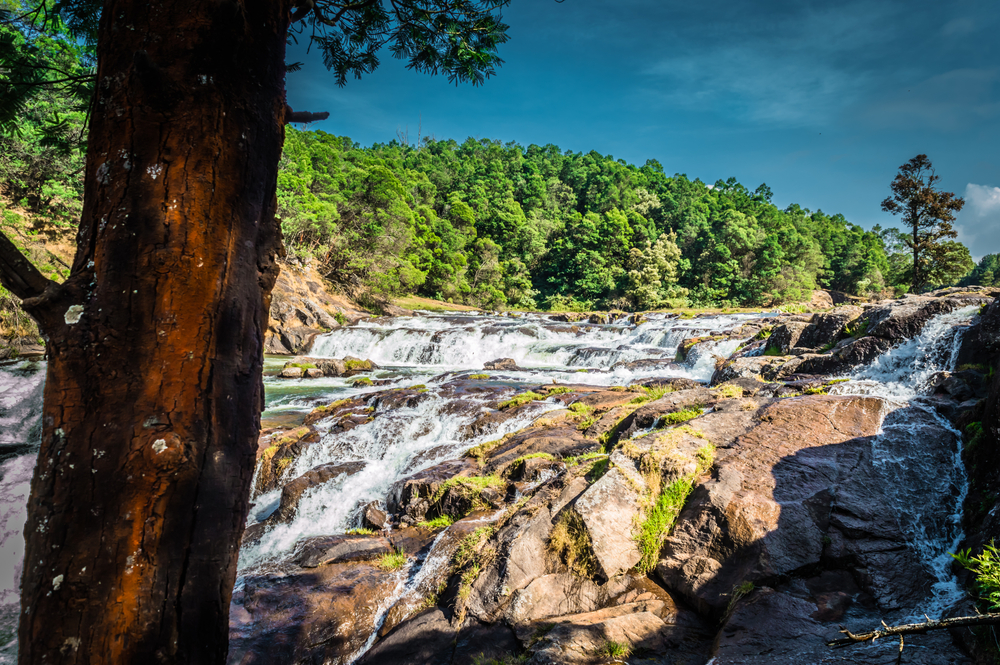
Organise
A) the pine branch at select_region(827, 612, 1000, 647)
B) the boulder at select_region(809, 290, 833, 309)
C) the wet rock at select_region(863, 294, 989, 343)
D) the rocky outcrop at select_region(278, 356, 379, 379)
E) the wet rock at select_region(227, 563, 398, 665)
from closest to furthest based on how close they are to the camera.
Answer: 1. the pine branch at select_region(827, 612, 1000, 647)
2. the wet rock at select_region(227, 563, 398, 665)
3. the wet rock at select_region(863, 294, 989, 343)
4. the rocky outcrop at select_region(278, 356, 379, 379)
5. the boulder at select_region(809, 290, 833, 309)

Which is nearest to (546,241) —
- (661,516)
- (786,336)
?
(786,336)

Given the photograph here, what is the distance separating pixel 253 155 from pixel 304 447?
25.0 feet

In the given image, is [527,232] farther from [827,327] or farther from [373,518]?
[373,518]

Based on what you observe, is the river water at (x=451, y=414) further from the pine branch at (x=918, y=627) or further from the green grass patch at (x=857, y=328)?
the pine branch at (x=918, y=627)

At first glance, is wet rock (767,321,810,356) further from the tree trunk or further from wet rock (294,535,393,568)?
the tree trunk

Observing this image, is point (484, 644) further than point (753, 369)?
No

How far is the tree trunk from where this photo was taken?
4.15 feet

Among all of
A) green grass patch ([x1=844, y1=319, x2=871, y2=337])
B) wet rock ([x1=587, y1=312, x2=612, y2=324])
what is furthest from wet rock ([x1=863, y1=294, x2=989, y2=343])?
wet rock ([x1=587, y1=312, x2=612, y2=324])

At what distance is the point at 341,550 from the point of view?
530 cm

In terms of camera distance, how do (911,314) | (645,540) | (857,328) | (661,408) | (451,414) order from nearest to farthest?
(645,540) < (661,408) < (911,314) < (451,414) < (857,328)

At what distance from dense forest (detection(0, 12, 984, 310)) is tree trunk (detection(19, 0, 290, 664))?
303 cm

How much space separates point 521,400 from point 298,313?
658 inches

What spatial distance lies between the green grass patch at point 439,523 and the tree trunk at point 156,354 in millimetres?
4394

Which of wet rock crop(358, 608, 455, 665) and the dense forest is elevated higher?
the dense forest
